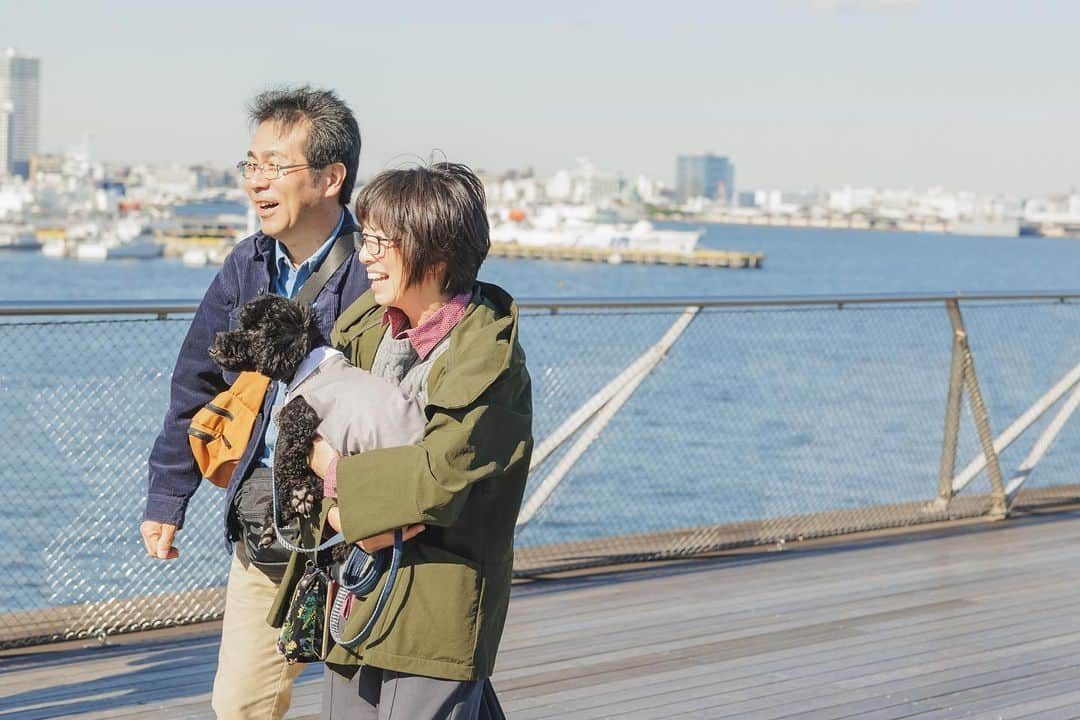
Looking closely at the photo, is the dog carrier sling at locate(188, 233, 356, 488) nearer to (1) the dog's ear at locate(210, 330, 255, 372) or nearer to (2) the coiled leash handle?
(1) the dog's ear at locate(210, 330, 255, 372)

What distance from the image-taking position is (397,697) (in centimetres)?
234

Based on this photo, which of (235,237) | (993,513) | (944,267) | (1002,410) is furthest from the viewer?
(944,267)

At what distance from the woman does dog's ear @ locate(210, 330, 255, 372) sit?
19 centimetres

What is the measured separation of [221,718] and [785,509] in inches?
303

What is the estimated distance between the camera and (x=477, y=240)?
2340mm

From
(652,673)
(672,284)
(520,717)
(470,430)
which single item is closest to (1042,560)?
(652,673)

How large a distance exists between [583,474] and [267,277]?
32.1 ft

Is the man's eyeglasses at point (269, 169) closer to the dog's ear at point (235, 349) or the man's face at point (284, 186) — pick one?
the man's face at point (284, 186)

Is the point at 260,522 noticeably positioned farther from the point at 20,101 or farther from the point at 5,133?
the point at 20,101

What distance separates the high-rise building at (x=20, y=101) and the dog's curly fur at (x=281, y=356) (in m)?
184

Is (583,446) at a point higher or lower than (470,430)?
lower

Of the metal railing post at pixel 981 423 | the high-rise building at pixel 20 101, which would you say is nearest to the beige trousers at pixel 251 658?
the metal railing post at pixel 981 423

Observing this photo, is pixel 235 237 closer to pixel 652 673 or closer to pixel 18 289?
pixel 18 289

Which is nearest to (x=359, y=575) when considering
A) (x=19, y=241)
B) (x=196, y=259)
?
(x=196, y=259)
